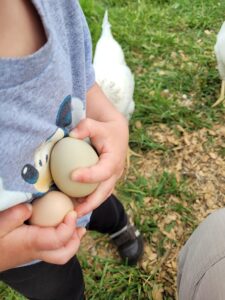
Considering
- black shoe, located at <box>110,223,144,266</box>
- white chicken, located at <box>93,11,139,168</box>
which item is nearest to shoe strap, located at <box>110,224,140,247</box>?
black shoe, located at <box>110,223,144,266</box>

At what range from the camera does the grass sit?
1.32 meters

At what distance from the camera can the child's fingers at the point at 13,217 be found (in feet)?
1.92

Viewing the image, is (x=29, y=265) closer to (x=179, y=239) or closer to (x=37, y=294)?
(x=37, y=294)

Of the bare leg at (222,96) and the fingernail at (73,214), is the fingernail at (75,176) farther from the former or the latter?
the bare leg at (222,96)

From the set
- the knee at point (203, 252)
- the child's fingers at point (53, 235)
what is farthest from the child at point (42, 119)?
the knee at point (203, 252)

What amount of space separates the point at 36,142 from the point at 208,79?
5.01ft

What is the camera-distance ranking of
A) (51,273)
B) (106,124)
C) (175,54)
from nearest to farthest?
(106,124) → (51,273) → (175,54)

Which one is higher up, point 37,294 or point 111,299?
point 37,294

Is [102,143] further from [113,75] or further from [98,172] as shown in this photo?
[113,75]

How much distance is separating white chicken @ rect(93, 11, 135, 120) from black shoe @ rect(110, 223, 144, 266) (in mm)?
501

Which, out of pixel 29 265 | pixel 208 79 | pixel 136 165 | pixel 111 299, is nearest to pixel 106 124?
pixel 29 265

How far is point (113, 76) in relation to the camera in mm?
1560

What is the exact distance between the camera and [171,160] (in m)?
1.65

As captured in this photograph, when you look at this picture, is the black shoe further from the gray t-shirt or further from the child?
the gray t-shirt
